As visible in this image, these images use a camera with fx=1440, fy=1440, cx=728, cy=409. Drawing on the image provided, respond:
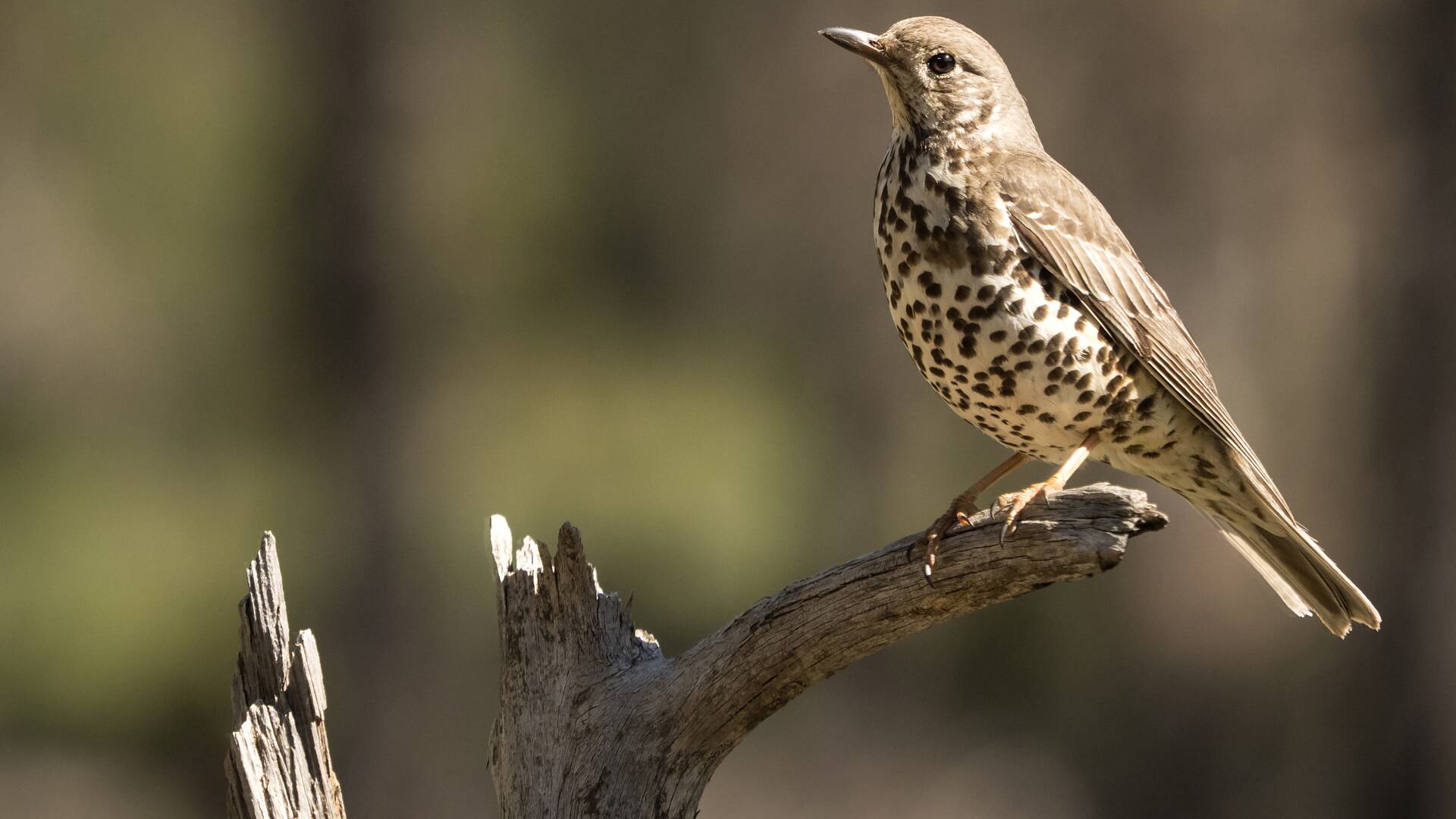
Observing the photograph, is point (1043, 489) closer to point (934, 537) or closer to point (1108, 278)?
point (934, 537)

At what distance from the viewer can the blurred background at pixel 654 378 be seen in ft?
30.2

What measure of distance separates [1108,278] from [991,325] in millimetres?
456

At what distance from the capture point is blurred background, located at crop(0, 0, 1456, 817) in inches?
362

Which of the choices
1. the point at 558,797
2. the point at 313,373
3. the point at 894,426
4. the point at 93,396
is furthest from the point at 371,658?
the point at 558,797

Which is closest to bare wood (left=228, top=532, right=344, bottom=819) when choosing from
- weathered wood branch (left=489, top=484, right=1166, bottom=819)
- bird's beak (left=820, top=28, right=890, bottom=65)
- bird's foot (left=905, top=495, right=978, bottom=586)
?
weathered wood branch (left=489, top=484, right=1166, bottom=819)

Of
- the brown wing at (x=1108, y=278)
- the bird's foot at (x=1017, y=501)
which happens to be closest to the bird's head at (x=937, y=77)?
the brown wing at (x=1108, y=278)

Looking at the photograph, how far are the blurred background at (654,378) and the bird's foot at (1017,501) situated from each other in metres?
5.74

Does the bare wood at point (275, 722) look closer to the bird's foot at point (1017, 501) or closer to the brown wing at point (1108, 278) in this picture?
the bird's foot at point (1017, 501)

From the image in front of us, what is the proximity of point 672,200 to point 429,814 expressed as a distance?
4.88 metres

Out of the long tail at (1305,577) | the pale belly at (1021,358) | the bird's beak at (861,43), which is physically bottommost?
the long tail at (1305,577)

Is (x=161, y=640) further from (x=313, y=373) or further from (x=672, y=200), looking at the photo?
(x=672, y=200)

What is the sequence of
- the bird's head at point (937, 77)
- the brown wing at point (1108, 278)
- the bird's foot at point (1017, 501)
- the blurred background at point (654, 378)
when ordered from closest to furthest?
the bird's foot at point (1017, 501) < the brown wing at point (1108, 278) < the bird's head at point (937, 77) < the blurred background at point (654, 378)

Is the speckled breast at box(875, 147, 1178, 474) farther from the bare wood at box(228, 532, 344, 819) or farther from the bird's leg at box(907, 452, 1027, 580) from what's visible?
the bare wood at box(228, 532, 344, 819)

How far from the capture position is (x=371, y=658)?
947 cm
